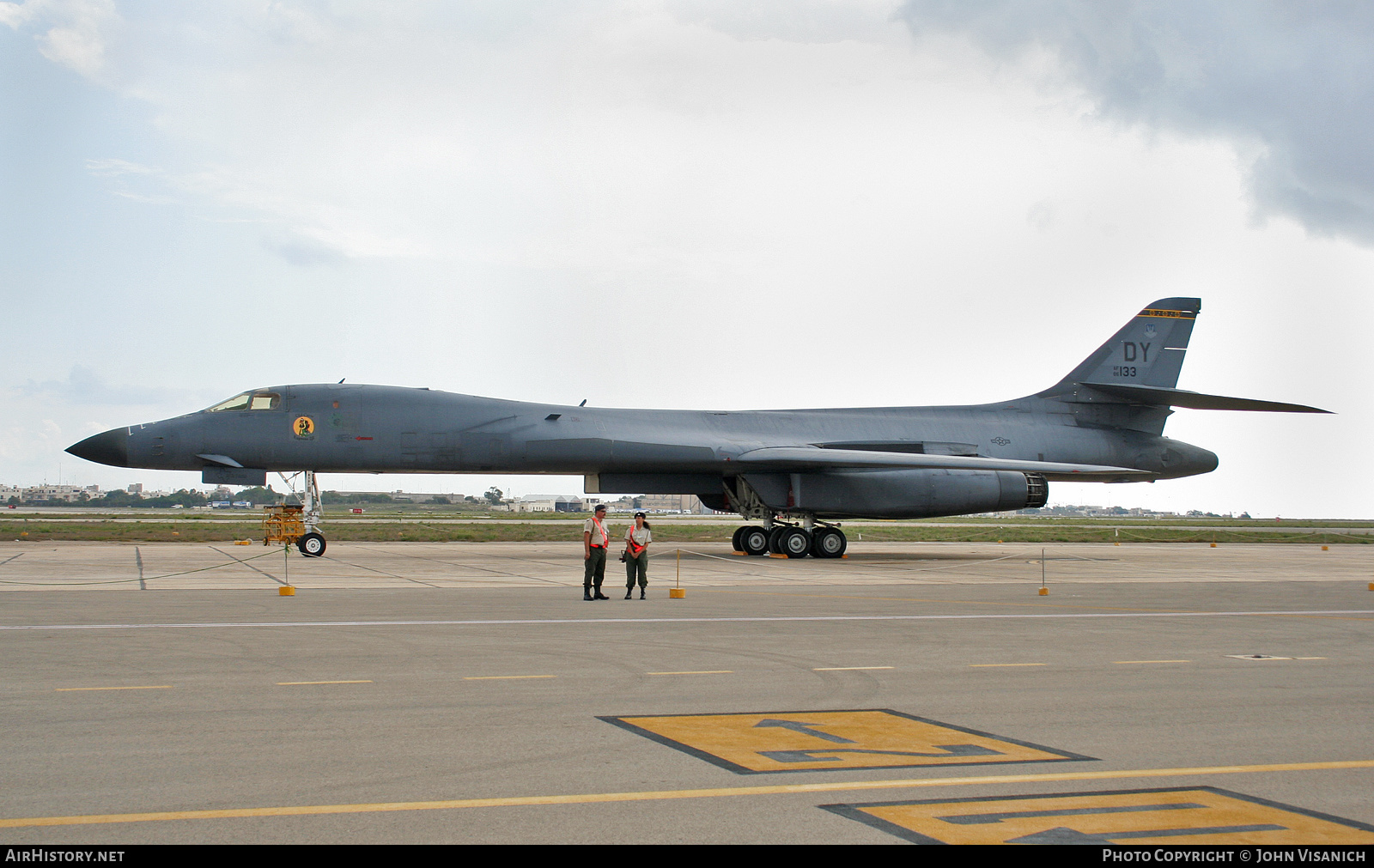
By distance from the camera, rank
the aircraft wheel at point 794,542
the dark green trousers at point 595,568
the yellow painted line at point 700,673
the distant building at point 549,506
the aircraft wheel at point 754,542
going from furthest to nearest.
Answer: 1. the distant building at point 549,506
2. the aircraft wheel at point 754,542
3. the aircraft wheel at point 794,542
4. the dark green trousers at point 595,568
5. the yellow painted line at point 700,673

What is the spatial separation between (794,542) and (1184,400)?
37.9ft

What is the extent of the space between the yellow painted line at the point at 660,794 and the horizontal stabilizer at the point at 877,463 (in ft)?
63.8

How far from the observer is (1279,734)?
6.56 metres

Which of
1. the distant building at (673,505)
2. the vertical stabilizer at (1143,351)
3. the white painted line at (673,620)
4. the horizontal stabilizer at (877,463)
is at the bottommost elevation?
the distant building at (673,505)

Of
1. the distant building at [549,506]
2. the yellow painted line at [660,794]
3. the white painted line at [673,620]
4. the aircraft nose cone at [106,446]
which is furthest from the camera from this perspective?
the distant building at [549,506]

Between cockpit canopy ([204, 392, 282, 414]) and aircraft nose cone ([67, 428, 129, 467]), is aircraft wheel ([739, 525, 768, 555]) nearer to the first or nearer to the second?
cockpit canopy ([204, 392, 282, 414])

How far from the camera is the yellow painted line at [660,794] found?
4512mm

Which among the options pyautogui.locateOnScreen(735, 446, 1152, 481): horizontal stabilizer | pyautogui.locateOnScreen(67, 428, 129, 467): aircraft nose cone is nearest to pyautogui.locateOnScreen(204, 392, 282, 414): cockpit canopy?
pyautogui.locateOnScreen(67, 428, 129, 467): aircraft nose cone

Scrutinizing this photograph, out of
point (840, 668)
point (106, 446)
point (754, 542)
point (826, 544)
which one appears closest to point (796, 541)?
point (826, 544)

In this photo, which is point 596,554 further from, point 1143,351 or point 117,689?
point 1143,351

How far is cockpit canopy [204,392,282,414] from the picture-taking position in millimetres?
24266

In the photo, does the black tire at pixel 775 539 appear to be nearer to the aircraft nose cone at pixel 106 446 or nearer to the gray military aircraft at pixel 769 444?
the gray military aircraft at pixel 769 444

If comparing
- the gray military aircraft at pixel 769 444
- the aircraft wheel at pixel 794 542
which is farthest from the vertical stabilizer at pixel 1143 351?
the aircraft wheel at pixel 794 542
